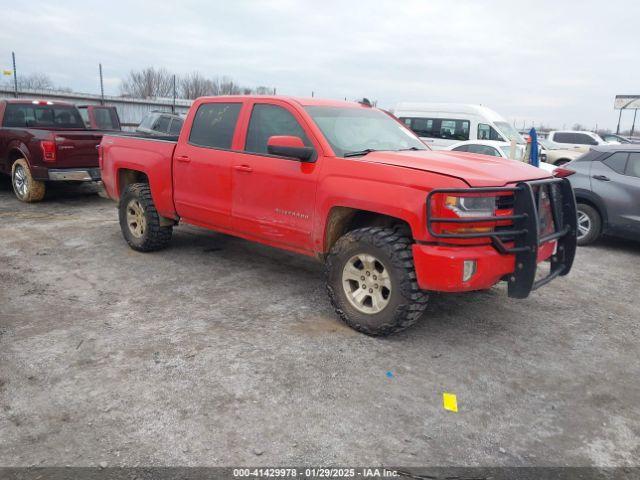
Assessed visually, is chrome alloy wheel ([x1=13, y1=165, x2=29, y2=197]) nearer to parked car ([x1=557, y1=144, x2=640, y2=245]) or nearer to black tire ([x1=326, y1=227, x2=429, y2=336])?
black tire ([x1=326, y1=227, x2=429, y2=336])

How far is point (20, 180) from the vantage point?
359 inches

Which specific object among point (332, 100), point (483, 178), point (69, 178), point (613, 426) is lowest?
point (613, 426)

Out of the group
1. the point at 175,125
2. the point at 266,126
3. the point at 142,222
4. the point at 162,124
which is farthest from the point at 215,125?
the point at 162,124

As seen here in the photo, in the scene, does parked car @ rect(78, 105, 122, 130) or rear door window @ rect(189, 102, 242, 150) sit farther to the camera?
parked car @ rect(78, 105, 122, 130)

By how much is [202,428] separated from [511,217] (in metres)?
2.48

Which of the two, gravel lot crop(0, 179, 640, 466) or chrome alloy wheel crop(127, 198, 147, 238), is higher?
chrome alloy wheel crop(127, 198, 147, 238)

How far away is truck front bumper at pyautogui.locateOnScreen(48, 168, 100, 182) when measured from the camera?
27.8 ft

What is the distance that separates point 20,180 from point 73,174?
1.31m

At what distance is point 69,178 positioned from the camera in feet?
28.2

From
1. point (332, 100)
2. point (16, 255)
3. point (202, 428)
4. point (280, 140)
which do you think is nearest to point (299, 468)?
point (202, 428)

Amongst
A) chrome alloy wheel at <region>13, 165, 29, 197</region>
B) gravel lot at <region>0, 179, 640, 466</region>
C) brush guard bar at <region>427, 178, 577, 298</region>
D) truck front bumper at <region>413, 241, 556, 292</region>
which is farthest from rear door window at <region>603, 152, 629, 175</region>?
chrome alloy wheel at <region>13, 165, 29, 197</region>

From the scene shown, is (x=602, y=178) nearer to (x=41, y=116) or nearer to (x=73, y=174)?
(x=73, y=174)

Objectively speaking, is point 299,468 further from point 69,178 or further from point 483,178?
point 69,178

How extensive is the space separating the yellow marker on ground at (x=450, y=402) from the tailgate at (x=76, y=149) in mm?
7564
